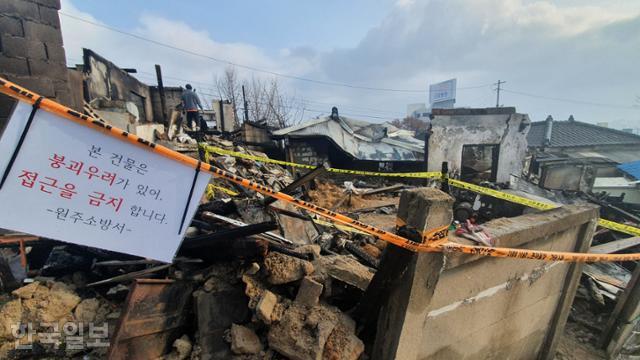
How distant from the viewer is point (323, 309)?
2.47 metres

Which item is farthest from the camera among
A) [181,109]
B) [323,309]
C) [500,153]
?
[181,109]

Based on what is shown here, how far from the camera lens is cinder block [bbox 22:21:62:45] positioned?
3.23 metres

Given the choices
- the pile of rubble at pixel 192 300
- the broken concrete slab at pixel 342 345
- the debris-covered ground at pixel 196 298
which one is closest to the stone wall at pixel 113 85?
the pile of rubble at pixel 192 300

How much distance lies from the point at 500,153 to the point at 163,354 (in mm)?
12934

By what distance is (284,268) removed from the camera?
101 inches

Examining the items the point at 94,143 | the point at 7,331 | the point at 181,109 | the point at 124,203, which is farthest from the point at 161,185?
the point at 181,109

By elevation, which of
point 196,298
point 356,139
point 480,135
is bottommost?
point 196,298

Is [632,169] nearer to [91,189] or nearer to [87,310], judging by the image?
[91,189]

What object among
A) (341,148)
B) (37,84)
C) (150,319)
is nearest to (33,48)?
(37,84)

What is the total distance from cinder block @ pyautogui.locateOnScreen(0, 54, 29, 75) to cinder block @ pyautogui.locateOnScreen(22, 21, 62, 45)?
0.31 metres

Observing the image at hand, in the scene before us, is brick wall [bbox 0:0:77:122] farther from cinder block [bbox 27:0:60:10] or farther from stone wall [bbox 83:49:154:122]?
stone wall [bbox 83:49:154:122]

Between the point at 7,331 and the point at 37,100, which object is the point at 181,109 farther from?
the point at 37,100

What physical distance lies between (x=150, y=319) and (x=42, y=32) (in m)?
3.52

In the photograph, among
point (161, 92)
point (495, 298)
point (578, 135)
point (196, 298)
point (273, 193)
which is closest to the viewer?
point (273, 193)
